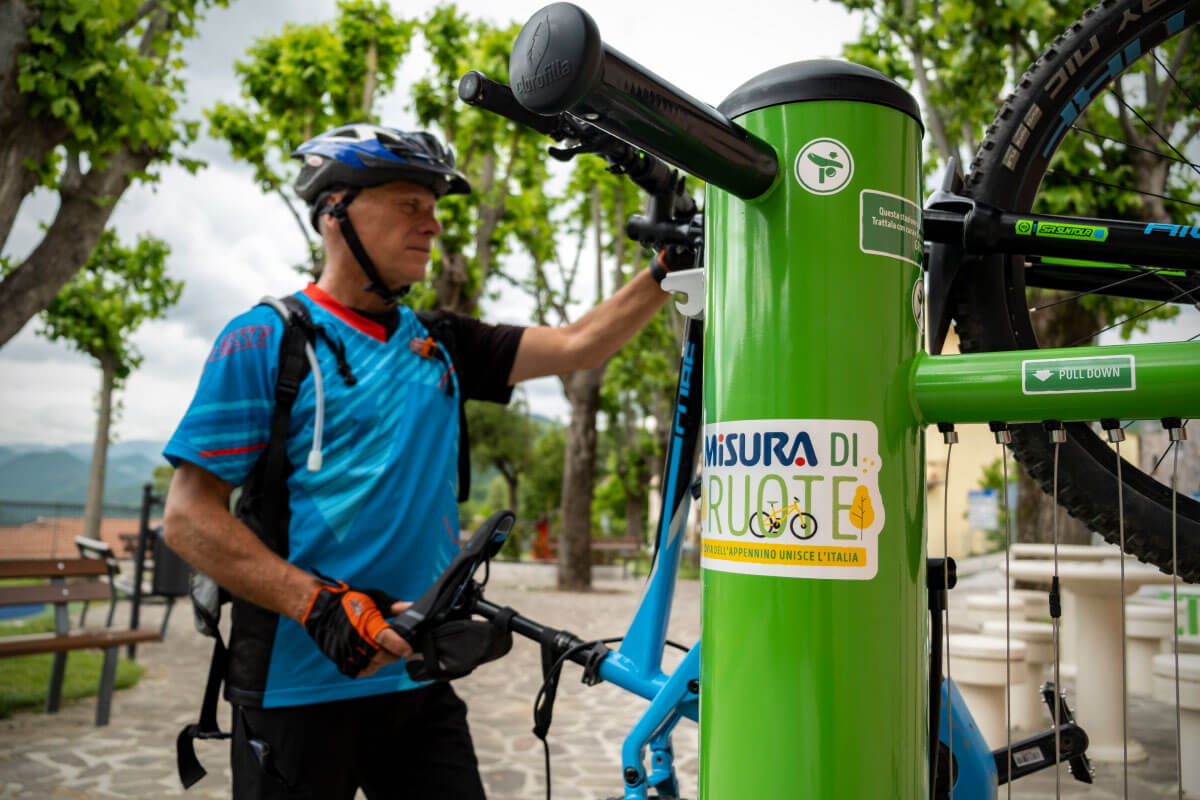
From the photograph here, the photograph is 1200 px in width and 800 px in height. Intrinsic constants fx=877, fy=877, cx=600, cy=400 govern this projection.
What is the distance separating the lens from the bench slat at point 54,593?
5.81 meters

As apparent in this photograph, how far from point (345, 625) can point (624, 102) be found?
47.0 inches

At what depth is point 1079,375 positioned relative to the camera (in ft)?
2.70

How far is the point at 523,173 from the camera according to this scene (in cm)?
1441

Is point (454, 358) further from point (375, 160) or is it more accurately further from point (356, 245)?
point (375, 160)

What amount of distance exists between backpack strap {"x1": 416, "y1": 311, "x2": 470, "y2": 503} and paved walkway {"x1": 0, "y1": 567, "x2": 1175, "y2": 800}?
9.03ft

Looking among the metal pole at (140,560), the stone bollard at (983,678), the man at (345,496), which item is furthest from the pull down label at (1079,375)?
the metal pole at (140,560)

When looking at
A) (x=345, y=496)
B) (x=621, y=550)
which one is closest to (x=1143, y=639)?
(x=345, y=496)

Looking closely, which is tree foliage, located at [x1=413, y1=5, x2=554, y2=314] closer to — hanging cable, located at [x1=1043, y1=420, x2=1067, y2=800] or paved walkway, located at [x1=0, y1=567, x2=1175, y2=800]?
paved walkway, located at [x1=0, y1=567, x2=1175, y2=800]

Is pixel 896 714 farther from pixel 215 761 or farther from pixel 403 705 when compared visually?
pixel 215 761

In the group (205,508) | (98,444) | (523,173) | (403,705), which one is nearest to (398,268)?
(205,508)

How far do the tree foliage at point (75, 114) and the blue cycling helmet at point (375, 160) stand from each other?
427 cm

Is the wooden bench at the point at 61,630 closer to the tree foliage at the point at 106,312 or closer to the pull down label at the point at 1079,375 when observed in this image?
the pull down label at the point at 1079,375

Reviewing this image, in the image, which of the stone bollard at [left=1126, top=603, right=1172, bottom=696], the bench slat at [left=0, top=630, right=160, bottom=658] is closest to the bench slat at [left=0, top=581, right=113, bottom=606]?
the bench slat at [left=0, top=630, right=160, bottom=658]

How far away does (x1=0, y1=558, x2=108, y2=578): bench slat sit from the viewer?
586 cm
